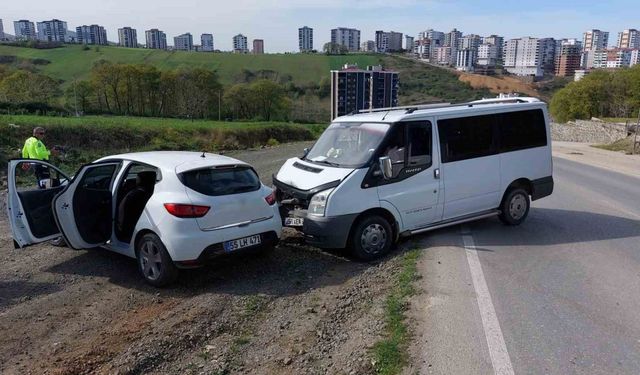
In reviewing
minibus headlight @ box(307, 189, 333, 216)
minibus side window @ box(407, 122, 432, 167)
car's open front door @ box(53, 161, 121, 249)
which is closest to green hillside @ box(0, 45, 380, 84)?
car's open front door @ box(53, 161, 121, 249)

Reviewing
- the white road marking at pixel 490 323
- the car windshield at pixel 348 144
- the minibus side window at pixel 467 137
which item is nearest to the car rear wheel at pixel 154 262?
the car windshield at pixel 348 144

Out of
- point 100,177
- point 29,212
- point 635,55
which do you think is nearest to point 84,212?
point 29,212

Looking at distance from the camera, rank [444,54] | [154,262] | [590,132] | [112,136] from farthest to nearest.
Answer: [444,54]
[590,132]
[112,136]
[154,262]

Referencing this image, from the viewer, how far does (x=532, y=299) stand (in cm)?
526

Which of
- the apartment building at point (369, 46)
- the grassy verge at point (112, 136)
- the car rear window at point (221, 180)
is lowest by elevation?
the grassy verge at point (112, 136)

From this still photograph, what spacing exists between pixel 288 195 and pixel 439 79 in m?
109

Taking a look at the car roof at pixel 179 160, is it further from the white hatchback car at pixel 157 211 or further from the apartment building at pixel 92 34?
the apartment building at pixel 92 34

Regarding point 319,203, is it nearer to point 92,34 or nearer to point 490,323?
point 490,323

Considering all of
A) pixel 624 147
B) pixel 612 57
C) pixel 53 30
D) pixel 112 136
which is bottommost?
pixel 624 147

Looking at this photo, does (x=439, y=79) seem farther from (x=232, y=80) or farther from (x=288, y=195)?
(x=288, y=195)

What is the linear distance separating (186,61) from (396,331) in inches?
4218

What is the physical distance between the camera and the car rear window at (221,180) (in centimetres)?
597

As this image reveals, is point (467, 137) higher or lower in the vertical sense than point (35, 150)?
Result: higher

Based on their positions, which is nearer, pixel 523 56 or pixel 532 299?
pixel 532 299
